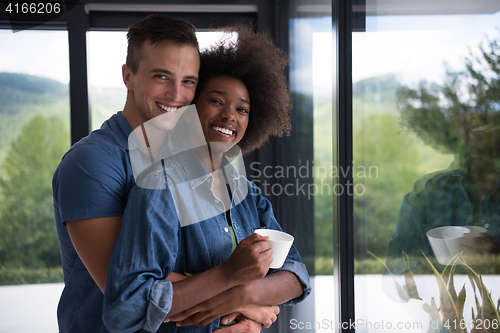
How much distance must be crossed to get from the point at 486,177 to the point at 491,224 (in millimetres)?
123

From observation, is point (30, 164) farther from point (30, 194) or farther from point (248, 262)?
point (248, 262)

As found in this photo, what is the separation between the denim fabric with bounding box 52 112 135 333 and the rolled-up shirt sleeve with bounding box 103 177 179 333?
73mm

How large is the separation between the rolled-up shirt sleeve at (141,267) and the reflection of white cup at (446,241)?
2.60 ft

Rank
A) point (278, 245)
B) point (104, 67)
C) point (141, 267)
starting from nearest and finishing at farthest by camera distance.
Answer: point (141, 267) < point (278, 245) < point (104, 67)

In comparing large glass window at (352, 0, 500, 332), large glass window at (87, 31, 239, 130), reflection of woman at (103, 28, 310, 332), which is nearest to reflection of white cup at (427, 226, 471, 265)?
large glass window at (352, 0, 500, 332)

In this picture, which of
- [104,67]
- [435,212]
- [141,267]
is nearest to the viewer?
[141,267]

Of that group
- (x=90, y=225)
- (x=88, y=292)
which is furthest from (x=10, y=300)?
(x=90, y=225)

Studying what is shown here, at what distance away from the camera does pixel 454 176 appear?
3.42ft

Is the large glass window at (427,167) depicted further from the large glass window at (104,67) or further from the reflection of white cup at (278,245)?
the large glass window at (104,67)

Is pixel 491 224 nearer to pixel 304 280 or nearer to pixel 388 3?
pixel 304 280

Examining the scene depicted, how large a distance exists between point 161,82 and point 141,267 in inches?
20.1

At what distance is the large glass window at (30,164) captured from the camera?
81.9 inches

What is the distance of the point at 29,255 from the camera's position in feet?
7.13

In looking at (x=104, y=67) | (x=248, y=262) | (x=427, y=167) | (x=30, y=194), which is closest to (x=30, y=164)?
(x=30, y=194)
